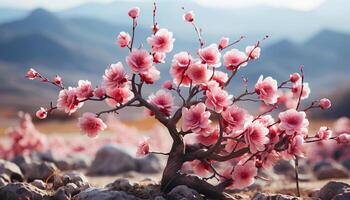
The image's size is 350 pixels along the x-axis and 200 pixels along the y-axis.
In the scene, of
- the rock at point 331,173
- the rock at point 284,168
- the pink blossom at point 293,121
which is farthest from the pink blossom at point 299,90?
the rock at point 284,168

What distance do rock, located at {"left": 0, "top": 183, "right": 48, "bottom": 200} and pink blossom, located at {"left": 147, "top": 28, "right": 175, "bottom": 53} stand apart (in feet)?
4.88

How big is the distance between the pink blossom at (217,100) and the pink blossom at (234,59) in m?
0.40

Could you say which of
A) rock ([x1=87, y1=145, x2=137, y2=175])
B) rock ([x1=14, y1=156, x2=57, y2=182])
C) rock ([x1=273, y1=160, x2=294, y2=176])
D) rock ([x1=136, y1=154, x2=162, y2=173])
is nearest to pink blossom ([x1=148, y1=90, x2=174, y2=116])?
rock ([x1=14, y1=156, x2=57, y2=182])

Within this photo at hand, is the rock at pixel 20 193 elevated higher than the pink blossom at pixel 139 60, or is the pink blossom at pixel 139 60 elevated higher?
the pink blossom at pixel 139 60

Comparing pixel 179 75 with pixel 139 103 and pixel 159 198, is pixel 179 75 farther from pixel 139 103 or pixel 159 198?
pixel 159 198

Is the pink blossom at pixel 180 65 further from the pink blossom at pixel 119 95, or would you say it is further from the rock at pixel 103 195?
the rock at pixel 103 195

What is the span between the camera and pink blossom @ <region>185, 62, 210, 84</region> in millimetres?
4938

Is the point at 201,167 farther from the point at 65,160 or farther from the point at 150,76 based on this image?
the point at 65,160

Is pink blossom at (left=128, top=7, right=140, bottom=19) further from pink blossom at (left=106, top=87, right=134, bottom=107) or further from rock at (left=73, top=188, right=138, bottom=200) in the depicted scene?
rock at (left=73, top=188, right=138, bottom=200)

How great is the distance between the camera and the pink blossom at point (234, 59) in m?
5.19

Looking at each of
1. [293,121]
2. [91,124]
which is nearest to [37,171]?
[91,124]

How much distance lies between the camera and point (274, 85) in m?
5.03

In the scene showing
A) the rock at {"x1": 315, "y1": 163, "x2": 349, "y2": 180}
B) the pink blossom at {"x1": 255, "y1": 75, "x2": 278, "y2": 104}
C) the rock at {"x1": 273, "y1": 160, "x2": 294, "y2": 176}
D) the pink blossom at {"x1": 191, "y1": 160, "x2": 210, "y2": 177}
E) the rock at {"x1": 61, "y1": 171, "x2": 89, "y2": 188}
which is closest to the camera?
the pink blossom at {"x1": 255, "y1": 75, "x2": 278, "y2": 104}

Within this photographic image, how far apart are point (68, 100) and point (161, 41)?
845 mm
